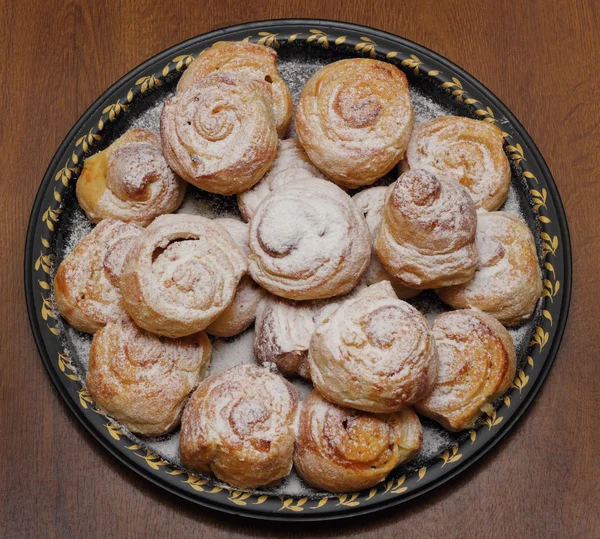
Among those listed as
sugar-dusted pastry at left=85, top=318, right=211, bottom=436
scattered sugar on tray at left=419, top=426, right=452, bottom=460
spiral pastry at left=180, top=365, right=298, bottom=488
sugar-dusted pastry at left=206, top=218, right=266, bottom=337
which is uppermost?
sugar-dusted pastry at left=206, top=218, right=266, bottom=337

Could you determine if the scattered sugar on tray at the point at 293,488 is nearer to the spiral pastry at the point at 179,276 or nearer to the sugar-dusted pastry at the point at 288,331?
the sugar-dusted pastry at the point at 288,331

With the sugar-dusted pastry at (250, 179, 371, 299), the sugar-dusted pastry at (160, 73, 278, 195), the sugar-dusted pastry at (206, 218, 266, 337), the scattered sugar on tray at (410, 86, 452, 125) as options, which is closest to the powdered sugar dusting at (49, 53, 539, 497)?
the scattered sugar on tray at (410, 86, 452, 125)

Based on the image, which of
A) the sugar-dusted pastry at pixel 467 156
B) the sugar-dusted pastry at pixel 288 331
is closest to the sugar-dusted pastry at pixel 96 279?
the sugar-dusted pastry at pixel 288 331

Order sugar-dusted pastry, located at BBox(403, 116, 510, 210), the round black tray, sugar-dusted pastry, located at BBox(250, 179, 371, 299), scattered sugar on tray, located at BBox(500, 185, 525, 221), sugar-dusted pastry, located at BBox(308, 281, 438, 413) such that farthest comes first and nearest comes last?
scattered sugar on tray, located at BBox(500, 185, 525, 221) → sugar-dusted pastry, located at BBox(403, 116, 510, 210) → the round black tray → sugar-dusted pastry, located at BBox(250, 179, 371, 299) → sugar-dusted pastry, located at BBox(308, 281, 438, 413)

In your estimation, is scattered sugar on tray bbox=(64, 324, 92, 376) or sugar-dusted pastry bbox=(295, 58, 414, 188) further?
scattered sugar on tray bbox=(64, 324, 92, 376)

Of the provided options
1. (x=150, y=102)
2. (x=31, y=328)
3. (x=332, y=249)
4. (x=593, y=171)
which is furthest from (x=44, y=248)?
(x=593, y=171)

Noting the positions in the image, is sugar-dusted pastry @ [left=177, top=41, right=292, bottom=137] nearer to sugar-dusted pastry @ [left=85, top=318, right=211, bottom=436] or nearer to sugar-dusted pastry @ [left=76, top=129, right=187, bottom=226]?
sugar-dusted pastry @ [left=76, top=129, right=187, bottom=226]
